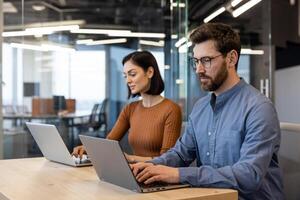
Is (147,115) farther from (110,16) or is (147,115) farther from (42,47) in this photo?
(110,16)

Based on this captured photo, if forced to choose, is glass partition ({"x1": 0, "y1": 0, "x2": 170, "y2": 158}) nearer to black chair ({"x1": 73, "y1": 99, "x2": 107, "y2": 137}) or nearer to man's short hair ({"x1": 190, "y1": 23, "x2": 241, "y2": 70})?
black chair ({"x1": 73, "y1": 99, "x2": 107, "y2": 137})

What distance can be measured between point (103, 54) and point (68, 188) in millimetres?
5494

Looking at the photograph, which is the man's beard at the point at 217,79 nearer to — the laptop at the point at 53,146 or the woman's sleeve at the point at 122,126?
the laptop at the point at 53,146

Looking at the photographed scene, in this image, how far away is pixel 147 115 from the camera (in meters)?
2.21

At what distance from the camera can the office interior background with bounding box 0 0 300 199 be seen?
3895 mm

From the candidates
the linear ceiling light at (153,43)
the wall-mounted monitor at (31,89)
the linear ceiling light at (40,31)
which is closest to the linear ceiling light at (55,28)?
the linear ceiling light at (40,31)

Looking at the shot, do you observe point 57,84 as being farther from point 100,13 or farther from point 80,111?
point 100,13

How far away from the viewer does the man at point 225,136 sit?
4.10 ft

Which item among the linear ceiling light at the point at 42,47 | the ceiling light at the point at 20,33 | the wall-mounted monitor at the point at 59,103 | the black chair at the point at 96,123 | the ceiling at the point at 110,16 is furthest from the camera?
the black chair at the point at 96,123

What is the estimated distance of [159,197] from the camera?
3.72 feet

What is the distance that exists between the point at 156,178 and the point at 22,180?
0.51 m

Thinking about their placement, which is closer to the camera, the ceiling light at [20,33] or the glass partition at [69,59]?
the ceiling light at [20,33]

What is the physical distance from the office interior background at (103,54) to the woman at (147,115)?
76 cm

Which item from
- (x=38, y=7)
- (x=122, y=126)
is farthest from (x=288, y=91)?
(x=38, y=7)
